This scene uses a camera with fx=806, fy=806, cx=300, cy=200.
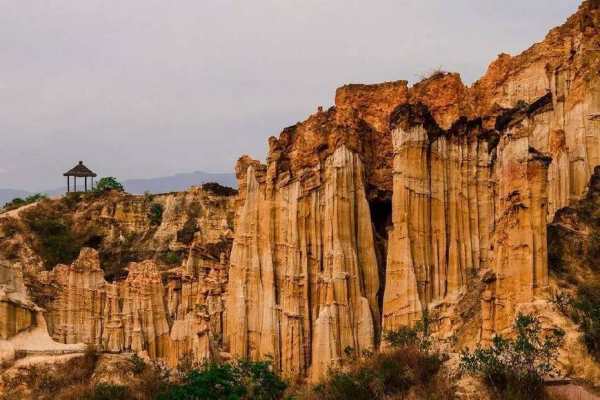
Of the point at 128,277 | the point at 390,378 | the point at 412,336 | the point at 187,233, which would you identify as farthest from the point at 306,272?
the point at 187,233

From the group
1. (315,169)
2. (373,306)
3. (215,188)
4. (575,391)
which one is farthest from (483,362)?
(215,188)

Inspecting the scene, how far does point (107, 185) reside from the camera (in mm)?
58594

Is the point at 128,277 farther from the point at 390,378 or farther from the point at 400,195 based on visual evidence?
the point at 390,378

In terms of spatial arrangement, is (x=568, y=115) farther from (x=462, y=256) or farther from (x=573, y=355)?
(x=573, y=355)

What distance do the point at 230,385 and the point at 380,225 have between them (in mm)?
10532

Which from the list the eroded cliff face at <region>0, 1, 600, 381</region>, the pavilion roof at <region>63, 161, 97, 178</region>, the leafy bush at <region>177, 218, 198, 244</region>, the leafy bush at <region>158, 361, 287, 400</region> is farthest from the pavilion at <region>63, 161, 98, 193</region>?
the leafy bush at <region>158, 361, 287, 400</region>

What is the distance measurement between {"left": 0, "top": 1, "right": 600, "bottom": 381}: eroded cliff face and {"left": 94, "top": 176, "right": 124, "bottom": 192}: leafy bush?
20.2 meters

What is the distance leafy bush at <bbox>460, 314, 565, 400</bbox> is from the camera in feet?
52.5

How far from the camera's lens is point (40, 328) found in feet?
96.1

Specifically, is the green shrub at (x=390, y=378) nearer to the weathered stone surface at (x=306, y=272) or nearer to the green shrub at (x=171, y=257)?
the weathered stone surface at (x=306, y=272)

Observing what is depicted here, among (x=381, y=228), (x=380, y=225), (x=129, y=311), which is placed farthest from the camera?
(x=129, y=311)

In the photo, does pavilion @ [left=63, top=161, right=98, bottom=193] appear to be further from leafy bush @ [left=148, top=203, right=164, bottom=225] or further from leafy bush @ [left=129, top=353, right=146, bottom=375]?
leafy bush @ [left=129, top=353, right=146, bottom=375]

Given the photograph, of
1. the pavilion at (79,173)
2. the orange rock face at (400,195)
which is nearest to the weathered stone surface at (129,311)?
the orange rock face at (400,195)

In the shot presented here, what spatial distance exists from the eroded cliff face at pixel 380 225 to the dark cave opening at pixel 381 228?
0.08m
